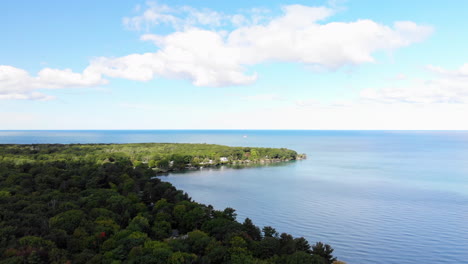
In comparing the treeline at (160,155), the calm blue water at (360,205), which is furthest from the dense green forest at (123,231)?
the treeline at (160,155)

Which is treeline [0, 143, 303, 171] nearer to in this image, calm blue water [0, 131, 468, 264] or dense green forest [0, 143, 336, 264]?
calm blue water [0, 131, 468, 264]

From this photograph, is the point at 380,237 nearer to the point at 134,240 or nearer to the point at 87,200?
the point at 134,240

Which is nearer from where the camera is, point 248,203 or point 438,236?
point 438,236

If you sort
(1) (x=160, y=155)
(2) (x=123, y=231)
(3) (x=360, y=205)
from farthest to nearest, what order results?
(1) (x=160, y=155) → (3) (x=360, y=205) → (2) (x=123, y=231)

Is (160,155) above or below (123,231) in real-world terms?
above

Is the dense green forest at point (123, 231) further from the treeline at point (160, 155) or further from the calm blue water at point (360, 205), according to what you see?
the treeline at point (160, 155)

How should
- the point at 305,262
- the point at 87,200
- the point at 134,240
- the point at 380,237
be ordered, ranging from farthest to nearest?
the point at 87,200 < the point at 380,237 < the point at 134,240 < the point at 305,262

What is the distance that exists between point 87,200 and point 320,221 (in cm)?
2680

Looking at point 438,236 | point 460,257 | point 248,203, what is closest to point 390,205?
point 438,236

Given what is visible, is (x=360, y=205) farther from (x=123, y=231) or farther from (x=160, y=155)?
(x=160, y=155)

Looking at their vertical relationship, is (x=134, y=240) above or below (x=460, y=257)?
above

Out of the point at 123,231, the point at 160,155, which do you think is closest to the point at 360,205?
the point at 123,231

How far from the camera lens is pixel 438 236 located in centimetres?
3019

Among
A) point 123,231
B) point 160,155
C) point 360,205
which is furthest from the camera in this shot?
point 160,155
